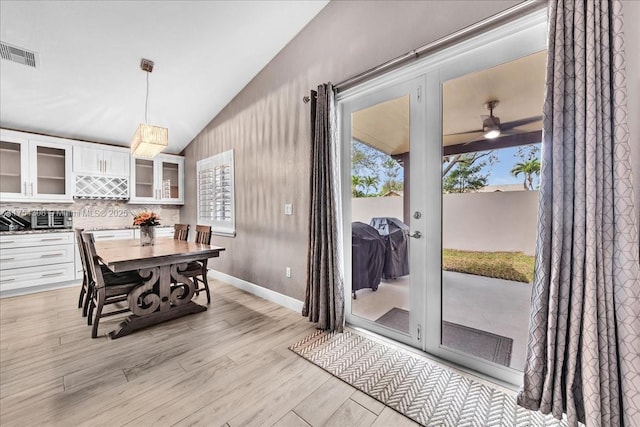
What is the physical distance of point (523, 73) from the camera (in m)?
1.70

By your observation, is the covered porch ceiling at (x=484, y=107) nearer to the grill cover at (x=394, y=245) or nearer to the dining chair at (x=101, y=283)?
the grill cover at (x=394, y=245)

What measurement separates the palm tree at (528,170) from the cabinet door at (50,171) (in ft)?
18.5

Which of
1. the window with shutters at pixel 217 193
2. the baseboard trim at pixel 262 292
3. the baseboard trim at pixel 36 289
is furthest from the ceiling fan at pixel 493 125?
the baseboard trim at pixel 36 289

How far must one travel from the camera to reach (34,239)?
3686mm

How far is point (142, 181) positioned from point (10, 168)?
1.59 metres

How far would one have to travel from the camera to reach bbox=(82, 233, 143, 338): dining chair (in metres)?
2.44

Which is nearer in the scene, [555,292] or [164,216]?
[555,292]

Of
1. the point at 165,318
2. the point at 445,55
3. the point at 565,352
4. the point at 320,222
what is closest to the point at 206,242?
the point at 165,318

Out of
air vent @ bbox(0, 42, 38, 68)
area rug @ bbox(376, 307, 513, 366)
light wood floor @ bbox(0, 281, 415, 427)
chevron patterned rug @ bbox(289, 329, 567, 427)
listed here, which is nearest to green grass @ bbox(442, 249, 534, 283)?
area rug @ bbox(376, 307, 513, 366)

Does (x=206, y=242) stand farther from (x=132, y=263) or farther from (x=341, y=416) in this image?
(x=341, y=416)

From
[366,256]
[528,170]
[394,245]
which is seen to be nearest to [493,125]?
[528,170]

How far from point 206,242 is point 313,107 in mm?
2089

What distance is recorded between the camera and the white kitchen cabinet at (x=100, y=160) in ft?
13.9

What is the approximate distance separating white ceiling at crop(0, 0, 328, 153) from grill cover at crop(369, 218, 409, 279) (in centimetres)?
233
